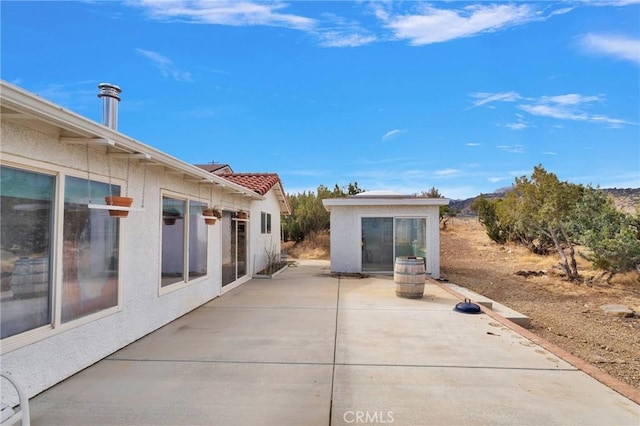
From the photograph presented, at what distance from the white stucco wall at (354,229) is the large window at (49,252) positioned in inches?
385

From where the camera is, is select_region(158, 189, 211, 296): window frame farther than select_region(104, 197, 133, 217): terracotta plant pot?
Yes

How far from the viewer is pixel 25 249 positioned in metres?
3.81

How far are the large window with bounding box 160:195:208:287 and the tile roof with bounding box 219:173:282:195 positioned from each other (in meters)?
4.57

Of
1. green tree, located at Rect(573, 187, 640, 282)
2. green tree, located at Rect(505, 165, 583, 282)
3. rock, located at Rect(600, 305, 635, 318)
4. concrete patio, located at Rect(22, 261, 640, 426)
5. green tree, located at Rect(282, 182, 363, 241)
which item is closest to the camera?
concrete patio, located at Rect(22, 261, 640, 426)

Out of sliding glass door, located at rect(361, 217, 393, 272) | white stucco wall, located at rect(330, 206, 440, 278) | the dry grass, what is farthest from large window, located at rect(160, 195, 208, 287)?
the dry grass

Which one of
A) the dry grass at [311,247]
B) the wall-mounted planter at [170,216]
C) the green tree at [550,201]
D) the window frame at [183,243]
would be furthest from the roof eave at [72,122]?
the dry grass at [311,247]

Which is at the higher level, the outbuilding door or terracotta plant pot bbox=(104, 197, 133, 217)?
terracotta plant pot bbox=(104, 197, 133, 217)

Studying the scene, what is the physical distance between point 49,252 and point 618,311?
40.9ft

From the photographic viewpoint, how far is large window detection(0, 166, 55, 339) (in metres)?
3.58

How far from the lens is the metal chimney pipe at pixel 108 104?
6.44 meters

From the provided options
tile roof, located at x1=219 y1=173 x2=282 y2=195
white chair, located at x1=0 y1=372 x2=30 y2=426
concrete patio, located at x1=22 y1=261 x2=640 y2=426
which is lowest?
concrete patio, located at x1=22 y1=261 x2=640 y2=426

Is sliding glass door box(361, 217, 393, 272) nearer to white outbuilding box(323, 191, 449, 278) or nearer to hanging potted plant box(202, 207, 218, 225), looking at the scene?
white outbuilding box(323, 191, 449, 278)

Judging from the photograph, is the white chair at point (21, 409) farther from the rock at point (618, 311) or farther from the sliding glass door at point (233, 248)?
the rock at point (618, 311)

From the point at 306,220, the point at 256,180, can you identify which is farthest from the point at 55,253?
the point at 306,220
